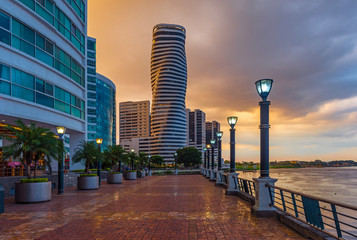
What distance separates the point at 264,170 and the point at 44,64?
1778 cm

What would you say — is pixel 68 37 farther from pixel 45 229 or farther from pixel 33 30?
pixel 45 229

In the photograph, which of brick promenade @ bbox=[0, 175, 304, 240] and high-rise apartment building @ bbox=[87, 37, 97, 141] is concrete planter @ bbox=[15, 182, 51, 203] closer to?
brick promenade @ bbox=[0, 175, 304, 240]

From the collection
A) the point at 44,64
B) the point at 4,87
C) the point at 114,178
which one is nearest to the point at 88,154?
the point at 114,178

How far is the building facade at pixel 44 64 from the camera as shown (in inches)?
697

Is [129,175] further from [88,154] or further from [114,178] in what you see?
[88,154]

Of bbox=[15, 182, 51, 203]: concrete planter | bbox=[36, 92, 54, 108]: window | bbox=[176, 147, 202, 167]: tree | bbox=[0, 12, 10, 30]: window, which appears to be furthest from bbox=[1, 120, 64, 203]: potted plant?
bbox=[176, 147, 202, 167]: tree

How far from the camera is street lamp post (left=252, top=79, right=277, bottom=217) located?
9.57 meters

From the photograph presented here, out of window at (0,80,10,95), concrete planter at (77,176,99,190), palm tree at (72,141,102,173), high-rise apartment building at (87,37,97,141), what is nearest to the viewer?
window at (0,80,10,95)

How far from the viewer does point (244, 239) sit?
6.94 meters

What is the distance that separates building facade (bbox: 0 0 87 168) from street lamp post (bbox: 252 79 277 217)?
1480 cm

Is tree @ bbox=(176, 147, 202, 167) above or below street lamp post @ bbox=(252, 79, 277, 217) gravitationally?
below

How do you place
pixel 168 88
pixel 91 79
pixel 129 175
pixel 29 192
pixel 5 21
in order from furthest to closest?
pixel 168 88 → pixel 91 79 → pixel 129 175 → pixel 5 21 → pixel 29 192

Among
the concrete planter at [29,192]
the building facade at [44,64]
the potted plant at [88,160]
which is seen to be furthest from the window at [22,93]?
the concrete planter at [29,192]

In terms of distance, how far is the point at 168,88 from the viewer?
17625 centimetres
